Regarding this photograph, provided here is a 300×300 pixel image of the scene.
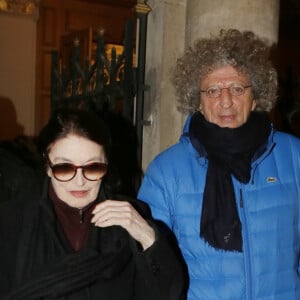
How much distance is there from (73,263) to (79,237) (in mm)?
105

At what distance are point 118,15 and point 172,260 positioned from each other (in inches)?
237

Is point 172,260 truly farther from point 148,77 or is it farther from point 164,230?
point 148,77

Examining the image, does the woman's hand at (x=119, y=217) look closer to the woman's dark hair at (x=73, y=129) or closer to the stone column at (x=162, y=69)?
the woman's dark hair at (x=73, y=129)

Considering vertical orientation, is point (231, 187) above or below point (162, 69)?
below

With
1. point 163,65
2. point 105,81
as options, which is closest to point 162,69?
point 163,65

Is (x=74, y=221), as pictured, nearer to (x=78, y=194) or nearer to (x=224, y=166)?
(x=78, y=194)

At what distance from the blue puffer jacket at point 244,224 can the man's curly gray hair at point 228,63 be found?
0.22m

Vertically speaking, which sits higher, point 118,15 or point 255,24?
point 118,15

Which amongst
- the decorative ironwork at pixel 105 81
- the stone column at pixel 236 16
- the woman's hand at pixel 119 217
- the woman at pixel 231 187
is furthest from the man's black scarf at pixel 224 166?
the decorative ironwork at pixel 105 81

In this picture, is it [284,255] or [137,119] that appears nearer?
[284,255]

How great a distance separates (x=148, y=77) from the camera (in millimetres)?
2814

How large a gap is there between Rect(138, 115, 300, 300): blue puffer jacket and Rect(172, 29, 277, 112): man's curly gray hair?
22 centimetres

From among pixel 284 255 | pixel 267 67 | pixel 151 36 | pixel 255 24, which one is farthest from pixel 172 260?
pixel 151 36

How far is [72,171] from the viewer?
152 cm
